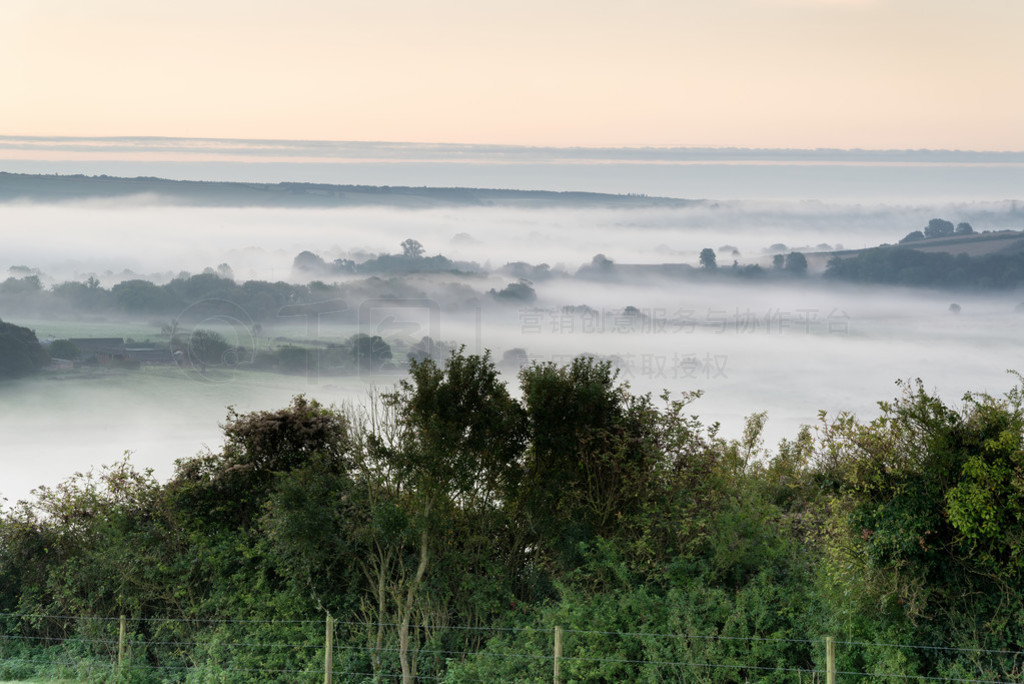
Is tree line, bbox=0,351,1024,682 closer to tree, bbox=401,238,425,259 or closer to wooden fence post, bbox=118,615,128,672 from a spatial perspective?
wooden fence post, bbox=118,615,128,672

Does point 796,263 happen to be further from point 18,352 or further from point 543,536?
point 543,536

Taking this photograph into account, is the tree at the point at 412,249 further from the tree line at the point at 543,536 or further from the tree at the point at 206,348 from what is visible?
the tree line at the point at 543,536

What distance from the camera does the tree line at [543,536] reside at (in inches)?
573

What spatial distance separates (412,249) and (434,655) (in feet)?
131

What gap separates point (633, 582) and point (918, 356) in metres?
36.1

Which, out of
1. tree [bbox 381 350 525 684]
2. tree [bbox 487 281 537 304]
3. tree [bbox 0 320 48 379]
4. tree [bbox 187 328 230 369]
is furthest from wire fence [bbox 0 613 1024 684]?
tree [bbox 187 328 230 369]

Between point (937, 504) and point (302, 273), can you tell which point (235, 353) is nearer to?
point (302, 273)

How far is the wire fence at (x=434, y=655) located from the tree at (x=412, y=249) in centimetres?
3607

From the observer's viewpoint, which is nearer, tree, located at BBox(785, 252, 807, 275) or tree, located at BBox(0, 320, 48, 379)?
tree, located at BBox(0, 320, 48, 379)

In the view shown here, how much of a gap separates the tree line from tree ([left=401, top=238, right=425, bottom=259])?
1379 inches

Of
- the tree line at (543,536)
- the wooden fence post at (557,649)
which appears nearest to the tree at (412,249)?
the tree line at (543,536)

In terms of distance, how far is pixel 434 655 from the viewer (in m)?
18.8

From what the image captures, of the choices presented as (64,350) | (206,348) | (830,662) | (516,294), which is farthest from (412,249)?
(830,662)

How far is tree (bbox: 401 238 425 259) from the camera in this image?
57000 mm
